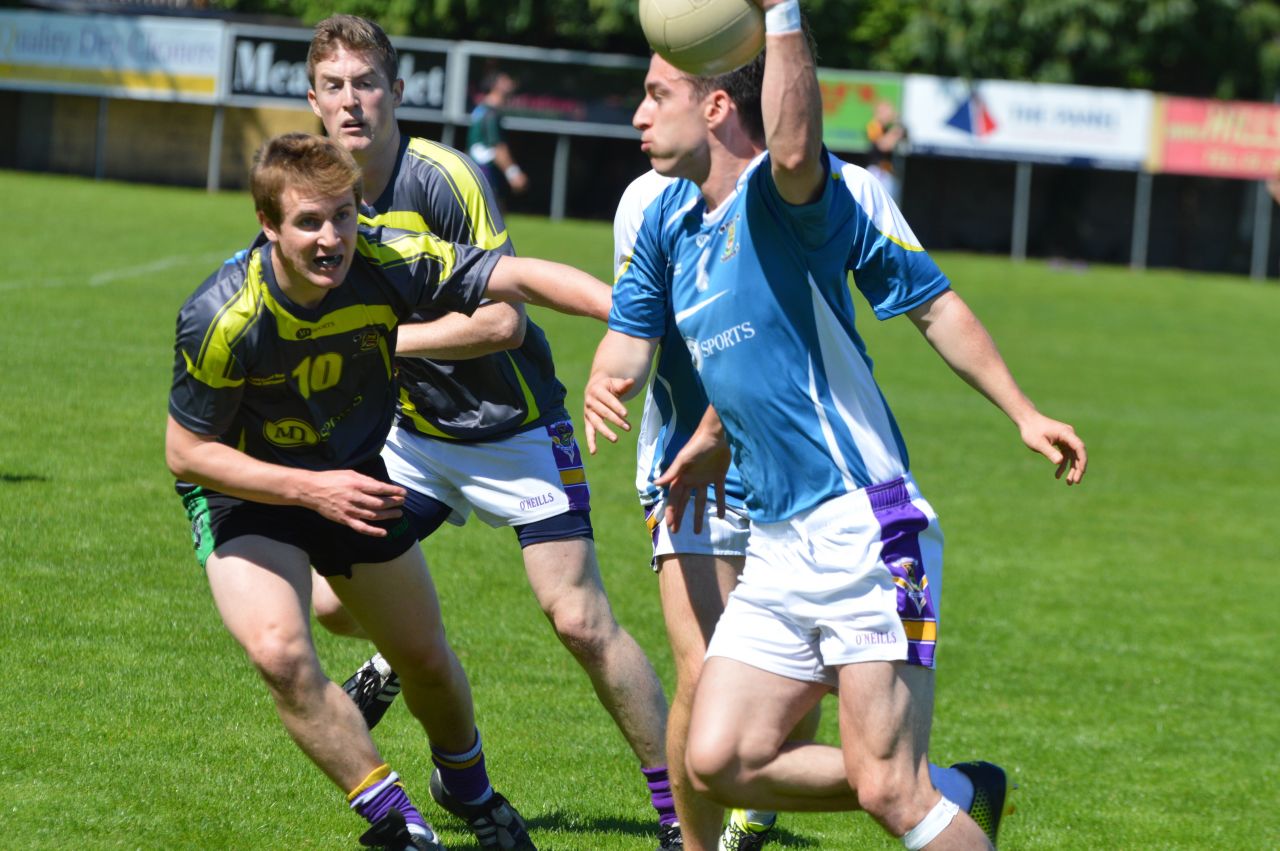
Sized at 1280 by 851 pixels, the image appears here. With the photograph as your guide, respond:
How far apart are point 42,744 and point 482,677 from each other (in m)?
2.07

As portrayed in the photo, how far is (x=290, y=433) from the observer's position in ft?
15.2

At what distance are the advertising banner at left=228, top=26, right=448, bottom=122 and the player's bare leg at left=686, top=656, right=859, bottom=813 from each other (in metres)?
29.7

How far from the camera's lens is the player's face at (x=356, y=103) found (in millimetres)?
5281

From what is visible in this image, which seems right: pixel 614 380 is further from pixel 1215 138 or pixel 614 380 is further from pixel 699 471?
pixel 1215 138

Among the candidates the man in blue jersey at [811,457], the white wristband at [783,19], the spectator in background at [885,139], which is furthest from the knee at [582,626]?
the spectator in background at [885,139]

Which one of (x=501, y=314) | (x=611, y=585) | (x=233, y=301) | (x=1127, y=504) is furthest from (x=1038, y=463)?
(x=233, y=301)

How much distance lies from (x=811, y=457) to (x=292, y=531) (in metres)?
1.47

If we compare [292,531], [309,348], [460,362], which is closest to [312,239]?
[309,348]

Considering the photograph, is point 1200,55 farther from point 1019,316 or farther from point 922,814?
point 922,814

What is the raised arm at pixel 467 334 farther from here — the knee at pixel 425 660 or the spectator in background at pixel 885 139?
the spectator in background at pixel 885 139

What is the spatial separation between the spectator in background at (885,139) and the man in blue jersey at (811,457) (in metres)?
26.4

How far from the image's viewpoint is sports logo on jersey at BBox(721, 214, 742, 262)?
4156 millimetres

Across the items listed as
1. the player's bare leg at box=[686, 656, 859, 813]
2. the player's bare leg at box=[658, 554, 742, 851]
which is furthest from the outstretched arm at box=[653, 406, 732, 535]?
the player's bare leg at box=[686, 656, 859, 813]

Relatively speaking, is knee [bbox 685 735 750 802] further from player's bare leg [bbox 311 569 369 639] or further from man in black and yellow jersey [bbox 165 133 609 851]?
player's bare leg [bbox 311 569 369 639]
